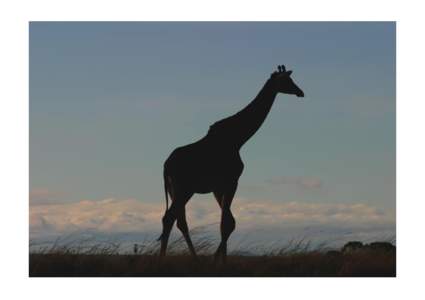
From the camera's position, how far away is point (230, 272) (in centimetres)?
1862

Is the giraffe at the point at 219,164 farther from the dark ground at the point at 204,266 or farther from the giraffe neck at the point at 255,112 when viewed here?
the dark ground at the point at 204,266

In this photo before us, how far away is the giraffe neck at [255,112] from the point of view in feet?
65.2

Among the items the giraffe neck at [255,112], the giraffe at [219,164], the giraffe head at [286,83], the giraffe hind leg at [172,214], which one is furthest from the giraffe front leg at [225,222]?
the giraffe head at [286,83]

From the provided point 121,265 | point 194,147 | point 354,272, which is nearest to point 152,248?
point 121,265

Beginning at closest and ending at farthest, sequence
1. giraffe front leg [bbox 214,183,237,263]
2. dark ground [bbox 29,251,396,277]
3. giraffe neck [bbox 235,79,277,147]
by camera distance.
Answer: dark ground [bbox 29,251,396,277], giraffe front leg [bbox 214,183,237,263], giraffe neck [bbox 235,79,277,147]

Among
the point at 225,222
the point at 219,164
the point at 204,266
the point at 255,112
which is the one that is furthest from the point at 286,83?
the point at 204,266

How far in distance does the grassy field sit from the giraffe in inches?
14.5

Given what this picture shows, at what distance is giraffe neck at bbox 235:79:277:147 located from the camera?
19.9 metres

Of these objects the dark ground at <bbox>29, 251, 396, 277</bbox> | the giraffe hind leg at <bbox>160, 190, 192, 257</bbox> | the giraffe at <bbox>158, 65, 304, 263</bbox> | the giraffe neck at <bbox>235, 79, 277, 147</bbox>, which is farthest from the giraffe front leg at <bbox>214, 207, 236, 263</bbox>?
the giraffe neck at <bbox>235, 79, 277, 147</bbox>

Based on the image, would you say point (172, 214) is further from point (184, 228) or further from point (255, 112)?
point (255, 112)

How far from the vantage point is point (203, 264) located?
61.8 ft

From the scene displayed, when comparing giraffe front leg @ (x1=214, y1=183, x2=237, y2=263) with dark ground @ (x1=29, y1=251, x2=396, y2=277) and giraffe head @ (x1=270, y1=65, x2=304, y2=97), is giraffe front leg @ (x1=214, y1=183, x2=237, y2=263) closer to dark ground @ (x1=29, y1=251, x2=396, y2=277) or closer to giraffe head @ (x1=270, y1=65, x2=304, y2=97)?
dark ground @ (x1=29, y1=251, x2=396, y2=277)

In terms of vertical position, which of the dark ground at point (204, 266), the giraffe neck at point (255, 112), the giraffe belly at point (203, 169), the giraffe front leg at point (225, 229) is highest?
the giraffe neck at point (255, 112)
